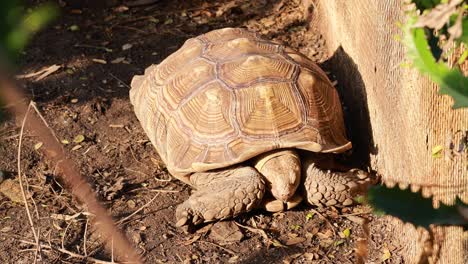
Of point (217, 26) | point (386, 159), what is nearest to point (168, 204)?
point (386, 159)

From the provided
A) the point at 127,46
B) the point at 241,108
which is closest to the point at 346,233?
the point at 241,108

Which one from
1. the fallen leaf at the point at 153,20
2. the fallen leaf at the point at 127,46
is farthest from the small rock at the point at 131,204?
the fallen leaf at the point at 153,20

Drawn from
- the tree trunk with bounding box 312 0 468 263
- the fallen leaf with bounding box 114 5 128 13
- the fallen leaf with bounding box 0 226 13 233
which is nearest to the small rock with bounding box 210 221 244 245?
the tree trunk with bounding box 312 0 468 263

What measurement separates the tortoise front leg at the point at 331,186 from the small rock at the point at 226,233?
0.40m

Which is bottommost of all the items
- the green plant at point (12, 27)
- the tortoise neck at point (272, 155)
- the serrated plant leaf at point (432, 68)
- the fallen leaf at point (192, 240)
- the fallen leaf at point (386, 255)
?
the fallen leaf at point (192, 240)

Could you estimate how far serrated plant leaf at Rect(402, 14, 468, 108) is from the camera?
1448 mm

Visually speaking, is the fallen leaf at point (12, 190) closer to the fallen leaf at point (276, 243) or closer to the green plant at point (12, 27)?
the fallen leaf at point (276, 243)

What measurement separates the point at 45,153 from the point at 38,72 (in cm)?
99

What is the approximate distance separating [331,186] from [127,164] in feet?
3.98

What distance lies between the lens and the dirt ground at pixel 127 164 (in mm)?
3330

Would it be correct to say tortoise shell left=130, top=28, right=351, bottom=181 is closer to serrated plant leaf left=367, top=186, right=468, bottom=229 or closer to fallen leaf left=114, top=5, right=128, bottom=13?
serrated plant leaf left=367, top=186, right=468, bottom=229

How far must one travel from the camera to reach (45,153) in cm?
409

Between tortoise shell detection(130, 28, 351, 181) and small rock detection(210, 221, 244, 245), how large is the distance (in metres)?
0.29

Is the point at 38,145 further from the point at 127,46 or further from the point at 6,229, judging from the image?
the point at 127,46
